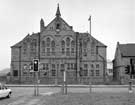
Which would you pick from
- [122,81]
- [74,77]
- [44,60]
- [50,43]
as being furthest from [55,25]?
[122,81]

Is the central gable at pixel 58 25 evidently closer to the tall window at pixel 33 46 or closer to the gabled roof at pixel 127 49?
the tall window at pixel 33 46

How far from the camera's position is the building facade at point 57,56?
70.0 metres

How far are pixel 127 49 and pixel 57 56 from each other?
18.1 m

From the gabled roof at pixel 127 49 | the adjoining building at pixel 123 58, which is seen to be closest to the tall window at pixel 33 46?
the adjoining building at pixel 123 58

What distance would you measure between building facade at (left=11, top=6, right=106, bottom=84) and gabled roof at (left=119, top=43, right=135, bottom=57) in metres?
5.37

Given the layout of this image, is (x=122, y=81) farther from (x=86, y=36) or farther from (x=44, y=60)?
(x=44, y=60)

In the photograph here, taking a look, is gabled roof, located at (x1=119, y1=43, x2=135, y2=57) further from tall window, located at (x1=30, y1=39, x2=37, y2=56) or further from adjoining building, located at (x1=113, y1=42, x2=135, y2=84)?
tall window, located at (x1=30, y1=39, x2=37, y2=56)

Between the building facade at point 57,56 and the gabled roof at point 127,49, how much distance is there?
17.6 feet

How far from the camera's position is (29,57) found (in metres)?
71.1

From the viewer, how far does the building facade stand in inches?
2756

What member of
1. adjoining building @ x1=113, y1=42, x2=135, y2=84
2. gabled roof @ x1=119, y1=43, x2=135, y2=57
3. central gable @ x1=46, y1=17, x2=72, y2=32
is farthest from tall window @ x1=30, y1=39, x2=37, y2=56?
gabled roof @ x1=119, y1=43, x2=135, y2=57

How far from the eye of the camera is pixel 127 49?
73375 millimetres

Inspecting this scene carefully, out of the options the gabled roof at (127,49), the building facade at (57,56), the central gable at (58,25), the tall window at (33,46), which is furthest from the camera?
the gabled roof at (127,49)

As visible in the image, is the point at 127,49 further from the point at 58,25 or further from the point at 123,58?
the point at 58,25
